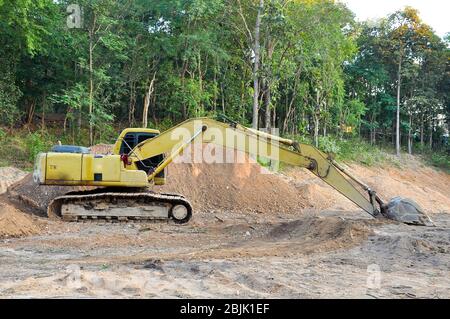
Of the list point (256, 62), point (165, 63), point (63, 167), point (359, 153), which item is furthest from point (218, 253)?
point (359, 153)

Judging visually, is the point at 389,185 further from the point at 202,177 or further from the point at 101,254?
the point at 101,254

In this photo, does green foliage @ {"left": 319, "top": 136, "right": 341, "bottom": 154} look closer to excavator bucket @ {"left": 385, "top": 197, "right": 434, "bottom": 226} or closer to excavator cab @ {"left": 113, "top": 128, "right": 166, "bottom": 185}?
excavator bucket @ {"left": 385, "top": 197, "right": 434, "bottom": 226}

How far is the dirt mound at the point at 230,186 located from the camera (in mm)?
15617

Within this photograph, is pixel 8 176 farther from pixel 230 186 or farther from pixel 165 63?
pixel 165 63

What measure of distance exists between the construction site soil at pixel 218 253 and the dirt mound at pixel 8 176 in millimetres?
162

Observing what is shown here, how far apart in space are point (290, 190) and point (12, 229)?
9.51 meters

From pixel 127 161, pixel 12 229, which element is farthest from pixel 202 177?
pixel 12 229

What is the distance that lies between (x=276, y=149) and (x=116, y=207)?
3870 mm

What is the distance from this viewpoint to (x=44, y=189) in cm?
1381

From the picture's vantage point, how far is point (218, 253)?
7.84 metres

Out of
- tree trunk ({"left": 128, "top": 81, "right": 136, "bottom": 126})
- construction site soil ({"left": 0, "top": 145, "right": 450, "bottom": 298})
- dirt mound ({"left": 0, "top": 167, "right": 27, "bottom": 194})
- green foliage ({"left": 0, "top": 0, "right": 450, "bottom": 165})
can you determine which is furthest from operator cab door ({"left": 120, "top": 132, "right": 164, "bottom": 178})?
tree trunk ({"left": 128, "top": 81, "right": 136, "bottom": 126})

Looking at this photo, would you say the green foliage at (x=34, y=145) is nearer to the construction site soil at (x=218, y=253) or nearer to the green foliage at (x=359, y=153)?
the construction site soil at (x=218, y=253)

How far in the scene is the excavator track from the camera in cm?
1180
